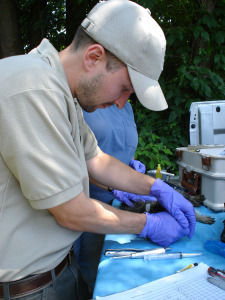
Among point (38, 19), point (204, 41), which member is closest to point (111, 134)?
point (204, 41)

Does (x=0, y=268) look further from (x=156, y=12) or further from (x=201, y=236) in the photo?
(x=156, y=12)

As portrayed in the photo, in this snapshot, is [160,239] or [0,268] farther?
[160,239]

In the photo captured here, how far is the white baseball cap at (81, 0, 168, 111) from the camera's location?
960mm

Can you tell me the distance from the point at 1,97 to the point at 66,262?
2.35 feet

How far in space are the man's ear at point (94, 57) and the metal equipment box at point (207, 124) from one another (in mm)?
1758

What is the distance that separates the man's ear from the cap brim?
11 centimetres

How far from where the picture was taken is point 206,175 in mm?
1697

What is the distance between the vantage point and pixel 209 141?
2551mm

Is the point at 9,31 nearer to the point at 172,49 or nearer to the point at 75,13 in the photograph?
the point at 75,13

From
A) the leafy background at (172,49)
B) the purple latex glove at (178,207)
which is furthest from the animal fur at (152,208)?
the leafy background at (172,49)

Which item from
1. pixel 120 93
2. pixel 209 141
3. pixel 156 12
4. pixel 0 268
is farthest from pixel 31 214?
pixel 156 12

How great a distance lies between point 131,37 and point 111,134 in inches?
38.8

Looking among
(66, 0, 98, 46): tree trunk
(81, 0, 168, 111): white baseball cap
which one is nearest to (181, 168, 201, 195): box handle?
(81, 0, 168, 111): white baseball cap

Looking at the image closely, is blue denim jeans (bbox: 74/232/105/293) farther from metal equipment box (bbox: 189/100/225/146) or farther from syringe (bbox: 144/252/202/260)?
metal equipment box (bbox: 189/100/225/146)
